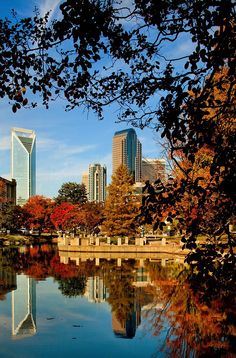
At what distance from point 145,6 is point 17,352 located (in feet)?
28.9

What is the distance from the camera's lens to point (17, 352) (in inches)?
Answer: 412

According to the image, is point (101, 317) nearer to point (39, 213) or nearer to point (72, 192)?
point (39, 213)

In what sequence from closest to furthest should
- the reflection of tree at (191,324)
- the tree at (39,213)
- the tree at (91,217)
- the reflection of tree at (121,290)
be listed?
the reflection of tree at (191,324) → the reflection of tree at (121,290) → the tree at (91,217) → the tree at (39,213)

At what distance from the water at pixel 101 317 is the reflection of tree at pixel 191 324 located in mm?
26

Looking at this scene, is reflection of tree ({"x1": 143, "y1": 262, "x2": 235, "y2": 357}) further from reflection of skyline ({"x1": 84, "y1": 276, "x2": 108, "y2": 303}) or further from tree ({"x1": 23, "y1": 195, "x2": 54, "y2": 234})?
tree ({"x1": 23, "y1": 195, "x2": 54, "y2": 234})

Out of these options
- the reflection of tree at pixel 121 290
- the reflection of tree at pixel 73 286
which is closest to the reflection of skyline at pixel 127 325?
the reflection of tree at pixel 121 290

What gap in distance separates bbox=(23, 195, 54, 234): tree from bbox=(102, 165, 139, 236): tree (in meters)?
30.5

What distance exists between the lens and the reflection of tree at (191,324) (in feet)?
33.9

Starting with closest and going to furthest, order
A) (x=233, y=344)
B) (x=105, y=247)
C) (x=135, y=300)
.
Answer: (x=233, y=344), (x=135, y=300), (x=105, y=247)

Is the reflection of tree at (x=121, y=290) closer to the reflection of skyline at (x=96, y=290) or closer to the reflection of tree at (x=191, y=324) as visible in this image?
the reflection of skyline at (x=96, y=290)

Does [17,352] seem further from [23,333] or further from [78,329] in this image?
[78,329]

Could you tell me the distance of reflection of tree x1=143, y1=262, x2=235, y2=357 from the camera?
10.3m

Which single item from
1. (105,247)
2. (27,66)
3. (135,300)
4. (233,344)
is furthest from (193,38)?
(105,247)

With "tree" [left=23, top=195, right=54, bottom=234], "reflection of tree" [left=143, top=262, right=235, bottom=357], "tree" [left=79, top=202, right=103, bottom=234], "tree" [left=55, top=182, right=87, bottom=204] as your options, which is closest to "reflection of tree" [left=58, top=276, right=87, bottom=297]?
"reflection of tree" [left=143, top=262, right=235, bottom=357]
